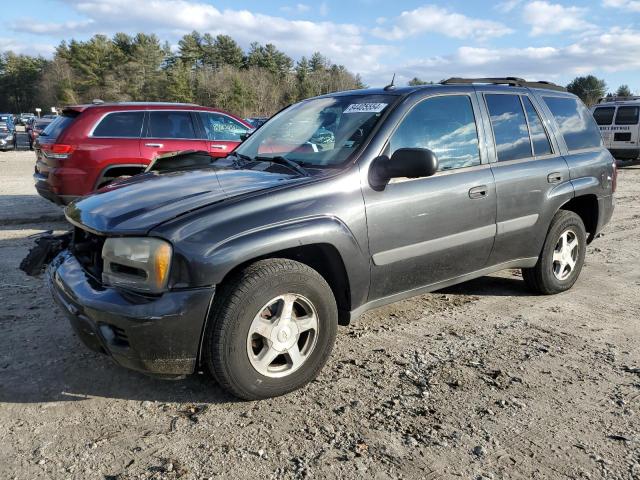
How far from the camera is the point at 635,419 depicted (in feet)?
9.35

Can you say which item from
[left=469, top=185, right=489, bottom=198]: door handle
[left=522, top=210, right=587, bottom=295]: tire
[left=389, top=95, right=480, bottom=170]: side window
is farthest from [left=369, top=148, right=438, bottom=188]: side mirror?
[left=522, top=210, right=587, bottom=295]: tire

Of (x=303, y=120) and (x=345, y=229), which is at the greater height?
(x=303, y=120)

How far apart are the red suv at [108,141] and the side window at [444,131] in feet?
14.8

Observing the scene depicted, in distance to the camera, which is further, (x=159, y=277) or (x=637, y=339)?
(x=637, y=339)

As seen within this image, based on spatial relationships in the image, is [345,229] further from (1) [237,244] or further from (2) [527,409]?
(2) [527,409]

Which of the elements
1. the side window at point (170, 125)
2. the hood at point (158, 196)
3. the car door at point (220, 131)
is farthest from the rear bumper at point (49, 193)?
the hood at point (158, 196)

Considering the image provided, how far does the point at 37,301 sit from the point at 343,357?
8.94 feet

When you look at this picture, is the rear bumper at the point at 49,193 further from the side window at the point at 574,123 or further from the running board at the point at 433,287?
the side window at the point at 574,123

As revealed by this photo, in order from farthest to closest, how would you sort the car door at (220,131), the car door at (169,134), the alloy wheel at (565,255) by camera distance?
1. the car door at (220,131)
2. the car door at (169,134)
3. the alloy wheel at (565,255)

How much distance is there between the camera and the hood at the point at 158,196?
2836mm

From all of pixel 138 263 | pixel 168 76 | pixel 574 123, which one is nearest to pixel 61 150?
pixel 138 263

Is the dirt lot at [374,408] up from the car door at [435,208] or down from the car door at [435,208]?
down

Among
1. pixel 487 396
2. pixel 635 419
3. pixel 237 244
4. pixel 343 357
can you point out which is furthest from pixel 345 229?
pixel 635 419

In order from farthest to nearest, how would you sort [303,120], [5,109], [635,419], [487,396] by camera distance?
[5,109] → [303,120] → [487,396] → [635,419]
